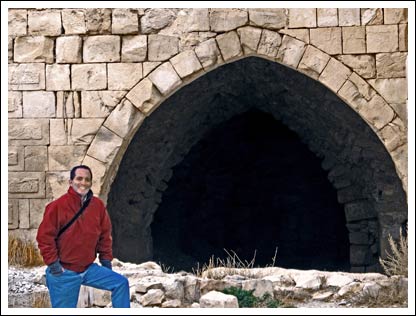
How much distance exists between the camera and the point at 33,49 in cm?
888

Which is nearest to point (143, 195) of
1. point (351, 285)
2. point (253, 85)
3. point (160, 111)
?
point (160, 111)

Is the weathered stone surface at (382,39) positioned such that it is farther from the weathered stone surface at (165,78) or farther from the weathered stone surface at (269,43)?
the weathered stone surface at (165,78)

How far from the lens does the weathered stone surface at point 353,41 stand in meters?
8.59

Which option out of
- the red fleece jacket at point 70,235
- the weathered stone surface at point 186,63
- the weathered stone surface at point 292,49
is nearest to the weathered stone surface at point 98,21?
the weathered stone surface at point 186,63

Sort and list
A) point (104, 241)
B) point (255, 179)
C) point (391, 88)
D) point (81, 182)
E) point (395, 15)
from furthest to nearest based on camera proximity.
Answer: point (255, 179) < point (395, 15) < point (391, 88) < point (81, 182) < point (104, 241)

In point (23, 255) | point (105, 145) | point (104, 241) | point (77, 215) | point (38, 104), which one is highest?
point (38, 104)

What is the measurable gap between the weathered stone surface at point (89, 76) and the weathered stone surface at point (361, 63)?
2256 millimetres

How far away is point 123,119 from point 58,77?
0.78 m

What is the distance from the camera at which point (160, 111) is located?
34.7 feet

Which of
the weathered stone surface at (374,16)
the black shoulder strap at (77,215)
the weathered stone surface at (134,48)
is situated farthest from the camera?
the weathered stone surface at (134,48)

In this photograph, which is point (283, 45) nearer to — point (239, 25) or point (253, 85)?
point (239, 25)

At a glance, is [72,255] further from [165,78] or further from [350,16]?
[350,16]

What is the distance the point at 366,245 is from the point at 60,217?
5175 millimetres

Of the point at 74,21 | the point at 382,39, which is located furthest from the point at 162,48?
the point at 382,39
